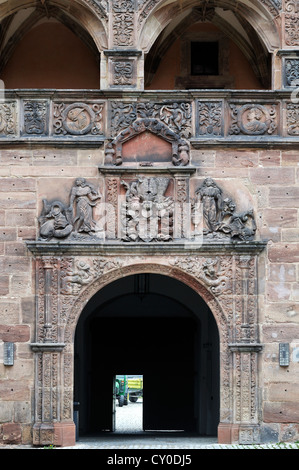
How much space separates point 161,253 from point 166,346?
8610 millimetres

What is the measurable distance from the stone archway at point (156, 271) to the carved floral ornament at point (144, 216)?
190 mm

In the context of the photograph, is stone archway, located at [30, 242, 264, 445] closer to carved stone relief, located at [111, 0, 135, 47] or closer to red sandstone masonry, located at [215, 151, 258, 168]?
red sandstone masonry, located at [215, 151, 258, 168]

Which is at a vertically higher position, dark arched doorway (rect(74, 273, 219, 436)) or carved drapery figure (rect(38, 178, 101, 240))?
→ carved drapery figure (rect(38, 178, 101, 240))

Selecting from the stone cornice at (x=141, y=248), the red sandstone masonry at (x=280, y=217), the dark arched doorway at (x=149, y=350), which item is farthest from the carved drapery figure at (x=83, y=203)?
the dark arched doorway at (x=149, y=350)

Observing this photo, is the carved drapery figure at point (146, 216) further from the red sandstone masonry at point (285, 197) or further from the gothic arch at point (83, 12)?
→ the gothic arch at point (83, 12)

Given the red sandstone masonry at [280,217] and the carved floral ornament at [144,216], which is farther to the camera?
the red sandstone masonry at [280,217]

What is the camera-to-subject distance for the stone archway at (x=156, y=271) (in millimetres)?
15336

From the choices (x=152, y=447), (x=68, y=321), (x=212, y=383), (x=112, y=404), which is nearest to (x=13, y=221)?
(x=68, y=321)

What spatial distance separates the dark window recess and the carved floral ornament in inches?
133

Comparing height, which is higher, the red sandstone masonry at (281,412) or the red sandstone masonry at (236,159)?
the red sandstone masonry at (236,159)

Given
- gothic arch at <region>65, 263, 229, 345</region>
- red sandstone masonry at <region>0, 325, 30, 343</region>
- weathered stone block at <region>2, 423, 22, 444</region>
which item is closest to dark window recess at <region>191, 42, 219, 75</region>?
gothic arch at <region>65, 263, 229, 345</region>

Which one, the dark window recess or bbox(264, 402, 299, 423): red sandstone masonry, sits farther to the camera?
the dark window recess

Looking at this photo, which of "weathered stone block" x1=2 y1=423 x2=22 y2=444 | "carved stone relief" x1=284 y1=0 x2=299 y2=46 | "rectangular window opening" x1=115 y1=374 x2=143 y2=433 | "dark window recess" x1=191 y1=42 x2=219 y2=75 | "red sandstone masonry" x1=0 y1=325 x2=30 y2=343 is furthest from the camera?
"rectangular window opening" x1=115 y1=374 x2=143 y2=433

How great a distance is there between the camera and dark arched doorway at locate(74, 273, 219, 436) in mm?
21391
